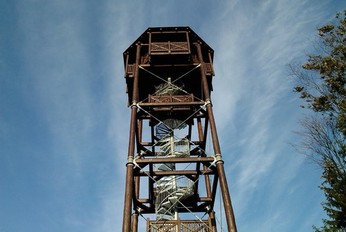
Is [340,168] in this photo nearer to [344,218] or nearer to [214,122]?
[214,122]

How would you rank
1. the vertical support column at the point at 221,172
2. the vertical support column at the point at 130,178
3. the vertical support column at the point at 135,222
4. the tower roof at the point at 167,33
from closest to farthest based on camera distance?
the vertical support column at the point at 130,178 < the vertical support column at the point at 221,172 < the vertical support column at the point at 135,222 < the tower roof at the point at 167,33

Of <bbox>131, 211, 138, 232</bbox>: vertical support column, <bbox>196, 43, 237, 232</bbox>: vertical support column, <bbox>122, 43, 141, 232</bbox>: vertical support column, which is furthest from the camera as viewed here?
<bbox>131, 211, 138, 232</bbox>: vertical support column

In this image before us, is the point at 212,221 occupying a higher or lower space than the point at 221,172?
lower

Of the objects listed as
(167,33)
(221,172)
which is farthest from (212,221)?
(167,33)

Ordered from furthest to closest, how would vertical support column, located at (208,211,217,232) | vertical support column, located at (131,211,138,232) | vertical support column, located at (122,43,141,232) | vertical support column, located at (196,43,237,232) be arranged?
vertical support column, located at (131,211,138,232), vertical support column, located at (208,211,217,232), vertical support column, located at (196,43,237,232), vertical support column, located at (122,43,141,232)

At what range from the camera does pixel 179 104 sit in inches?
609

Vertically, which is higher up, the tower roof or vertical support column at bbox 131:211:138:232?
the tower roof

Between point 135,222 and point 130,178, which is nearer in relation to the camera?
point 130,178

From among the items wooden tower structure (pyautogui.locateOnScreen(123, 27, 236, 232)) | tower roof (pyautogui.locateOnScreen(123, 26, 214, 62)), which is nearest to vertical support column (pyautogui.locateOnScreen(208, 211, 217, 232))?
wooden tower structure (pyautogui.locateOnScreen(123, 27, 236, 232))

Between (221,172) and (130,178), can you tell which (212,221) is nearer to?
(221,172)

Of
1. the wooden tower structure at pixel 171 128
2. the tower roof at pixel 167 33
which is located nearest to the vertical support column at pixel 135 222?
the wooden tower structure at pixel 171 128

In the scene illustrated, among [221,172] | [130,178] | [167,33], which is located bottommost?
[130,178]

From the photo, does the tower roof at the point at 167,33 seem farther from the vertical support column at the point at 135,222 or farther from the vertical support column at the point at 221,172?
the vertical support column at the point at 135,222

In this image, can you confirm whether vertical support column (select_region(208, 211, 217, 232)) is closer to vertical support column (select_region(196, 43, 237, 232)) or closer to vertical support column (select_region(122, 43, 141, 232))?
vertical support column (select_region(196, 43, 237, 232))
